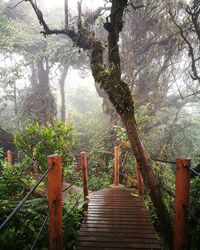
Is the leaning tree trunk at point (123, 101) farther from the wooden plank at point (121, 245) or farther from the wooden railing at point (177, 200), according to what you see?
the wooden railing at point (177, 200)

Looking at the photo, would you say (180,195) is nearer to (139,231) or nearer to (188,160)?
(188,160)

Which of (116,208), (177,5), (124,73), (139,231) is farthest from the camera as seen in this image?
(124,73)

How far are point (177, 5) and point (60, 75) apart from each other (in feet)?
45.6

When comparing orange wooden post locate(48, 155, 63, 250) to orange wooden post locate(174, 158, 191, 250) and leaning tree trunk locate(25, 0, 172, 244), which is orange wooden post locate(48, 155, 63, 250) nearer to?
orange wooden post locate(174, 158, 191, 250)

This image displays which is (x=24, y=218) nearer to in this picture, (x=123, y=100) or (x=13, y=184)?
(x=13, y=184)

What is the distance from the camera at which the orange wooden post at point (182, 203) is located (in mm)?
2979

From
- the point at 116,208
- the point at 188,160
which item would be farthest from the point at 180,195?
the point at 116,208

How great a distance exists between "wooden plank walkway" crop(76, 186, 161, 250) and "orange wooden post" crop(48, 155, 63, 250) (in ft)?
2.77

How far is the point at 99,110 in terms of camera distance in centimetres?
2047

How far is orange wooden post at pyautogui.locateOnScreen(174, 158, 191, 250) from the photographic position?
9.77 feet

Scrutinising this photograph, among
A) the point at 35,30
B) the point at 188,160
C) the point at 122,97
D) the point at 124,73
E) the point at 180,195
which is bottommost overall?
the point at 180,195

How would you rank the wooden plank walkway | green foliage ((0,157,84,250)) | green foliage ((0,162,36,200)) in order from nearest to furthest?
green foliage ((0,157,84,250)) < the wooden plank walkway < green foliage ((0,162,36,200))

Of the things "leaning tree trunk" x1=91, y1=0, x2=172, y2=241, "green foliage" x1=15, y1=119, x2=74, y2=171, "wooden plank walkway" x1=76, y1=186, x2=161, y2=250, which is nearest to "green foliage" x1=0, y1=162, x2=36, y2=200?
"green foliage" x1=15, y1=119, x2=74, y2=171

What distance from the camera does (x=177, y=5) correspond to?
36.3ft
